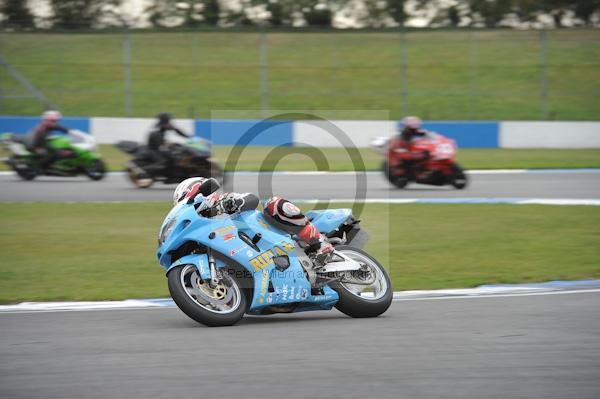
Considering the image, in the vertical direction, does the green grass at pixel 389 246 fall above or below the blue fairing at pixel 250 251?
below

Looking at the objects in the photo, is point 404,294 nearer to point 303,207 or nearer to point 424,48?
point 303,207

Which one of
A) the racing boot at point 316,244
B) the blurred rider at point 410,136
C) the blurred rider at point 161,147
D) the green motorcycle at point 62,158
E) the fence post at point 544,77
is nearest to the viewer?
the racing boot at point 316,244

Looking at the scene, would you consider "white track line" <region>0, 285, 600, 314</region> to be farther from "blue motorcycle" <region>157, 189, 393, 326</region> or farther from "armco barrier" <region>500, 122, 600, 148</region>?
"armco barrier" <region>500, 122, 600, 148</region>

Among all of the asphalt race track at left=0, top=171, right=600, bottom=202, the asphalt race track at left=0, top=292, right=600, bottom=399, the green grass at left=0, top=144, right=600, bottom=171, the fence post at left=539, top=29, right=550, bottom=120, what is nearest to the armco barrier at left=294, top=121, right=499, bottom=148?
the green grass at left=0, top=144, right=600, bottom=171

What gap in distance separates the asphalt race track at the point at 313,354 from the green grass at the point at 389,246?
1.53m

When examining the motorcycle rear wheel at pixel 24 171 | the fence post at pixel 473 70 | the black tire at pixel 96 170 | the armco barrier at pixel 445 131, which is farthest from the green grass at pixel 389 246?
the fence post at pixel 473 70

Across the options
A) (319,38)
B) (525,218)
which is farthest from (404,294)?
(319,38)

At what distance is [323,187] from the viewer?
17.5m

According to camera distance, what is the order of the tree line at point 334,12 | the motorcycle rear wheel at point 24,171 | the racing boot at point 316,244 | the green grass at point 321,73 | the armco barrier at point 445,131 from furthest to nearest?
the tree line at point 334,12
the green grass at point 321,73
the armco barrier at point 445,131
the motorcycle rear wheel at point 24,171
the racing boot at point 316,244

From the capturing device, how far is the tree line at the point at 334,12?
37.8 m

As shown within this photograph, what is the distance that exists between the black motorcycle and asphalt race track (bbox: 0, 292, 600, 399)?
1046 centimetres

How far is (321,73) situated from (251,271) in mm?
25950

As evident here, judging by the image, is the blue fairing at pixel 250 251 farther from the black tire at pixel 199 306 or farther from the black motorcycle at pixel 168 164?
the black motorcycle at pixel 168 164

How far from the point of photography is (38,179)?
64.6ft
